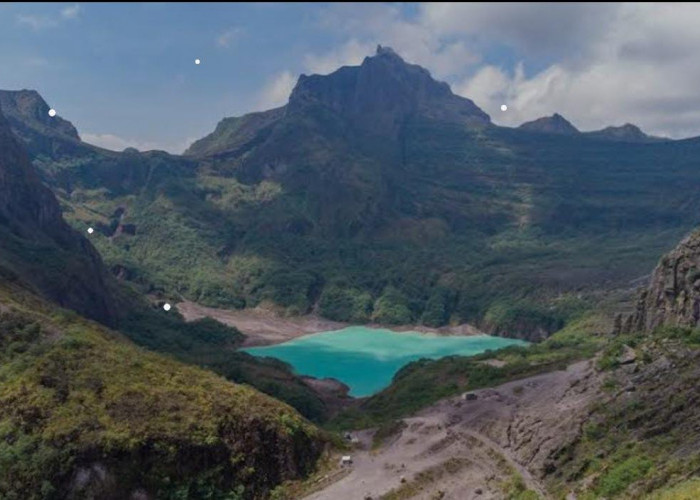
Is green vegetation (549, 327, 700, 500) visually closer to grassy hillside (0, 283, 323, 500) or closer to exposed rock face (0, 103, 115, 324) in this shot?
grassy hillside (0, 283, 323, 500)

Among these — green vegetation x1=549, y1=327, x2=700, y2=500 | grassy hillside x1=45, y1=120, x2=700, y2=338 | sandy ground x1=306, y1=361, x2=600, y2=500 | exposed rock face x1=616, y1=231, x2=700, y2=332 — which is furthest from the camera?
grassy hillside x1=45, y1=120, x2=700, y2=338

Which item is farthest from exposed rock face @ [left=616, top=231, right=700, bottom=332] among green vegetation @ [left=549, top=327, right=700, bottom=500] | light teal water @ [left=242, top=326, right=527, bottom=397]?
light teal water @ [left=242, top=326, right=527, bottom=397]

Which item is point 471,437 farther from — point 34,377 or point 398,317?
point 398,317

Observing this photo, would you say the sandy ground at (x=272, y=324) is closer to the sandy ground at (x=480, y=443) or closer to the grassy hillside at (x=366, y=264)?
the grassy hillside at (x=366, y=264)

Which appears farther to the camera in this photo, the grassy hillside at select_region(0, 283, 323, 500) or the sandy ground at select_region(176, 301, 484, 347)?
the sandy ground at select_region(176, 301, 484, 347)

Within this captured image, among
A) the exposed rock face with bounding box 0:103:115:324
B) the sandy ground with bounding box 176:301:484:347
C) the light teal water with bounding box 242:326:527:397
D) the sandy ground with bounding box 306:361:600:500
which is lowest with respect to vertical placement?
the sandy ground with bounding box 306:361:600:500

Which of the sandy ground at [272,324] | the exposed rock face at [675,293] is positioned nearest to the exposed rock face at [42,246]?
the sandy ground at [272,324]
